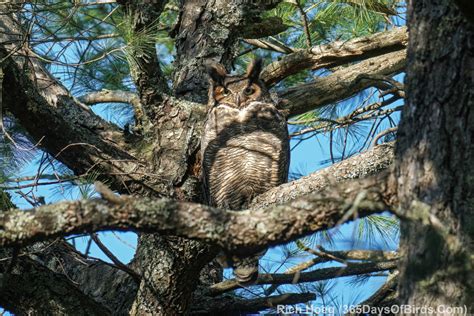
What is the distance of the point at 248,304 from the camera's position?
370 centimetres

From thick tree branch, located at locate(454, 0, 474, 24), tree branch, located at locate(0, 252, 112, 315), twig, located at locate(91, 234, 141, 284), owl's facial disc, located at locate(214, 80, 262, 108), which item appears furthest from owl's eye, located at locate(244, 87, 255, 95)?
thick tree branch, located at locate(454, 0, 474, 24)

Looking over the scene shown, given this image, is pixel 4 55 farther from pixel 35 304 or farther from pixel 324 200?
pixel 324 200

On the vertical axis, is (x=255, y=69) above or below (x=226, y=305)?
above

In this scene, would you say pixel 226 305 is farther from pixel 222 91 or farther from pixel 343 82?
pixel 343 82

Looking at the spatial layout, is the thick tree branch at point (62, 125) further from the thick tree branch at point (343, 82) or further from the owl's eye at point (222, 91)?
the thick tree branch at point (343, 82)

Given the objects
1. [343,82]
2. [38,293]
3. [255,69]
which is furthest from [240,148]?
[38,293]

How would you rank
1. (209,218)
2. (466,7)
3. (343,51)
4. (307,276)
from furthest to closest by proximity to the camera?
1. (343,51)
2. (307,276)
3. (209,218)
4. (466,7)

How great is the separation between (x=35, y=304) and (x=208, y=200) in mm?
1138

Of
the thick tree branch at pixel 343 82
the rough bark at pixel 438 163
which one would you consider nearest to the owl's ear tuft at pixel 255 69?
the thick tree branch at pixel 343 82

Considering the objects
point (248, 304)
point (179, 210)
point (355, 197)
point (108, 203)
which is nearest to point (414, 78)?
point (355, 197)

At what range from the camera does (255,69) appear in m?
4.21

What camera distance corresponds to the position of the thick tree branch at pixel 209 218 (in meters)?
1.89

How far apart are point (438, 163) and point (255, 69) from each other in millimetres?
2507

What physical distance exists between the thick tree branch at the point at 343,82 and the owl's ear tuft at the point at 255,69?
269 millimetres
